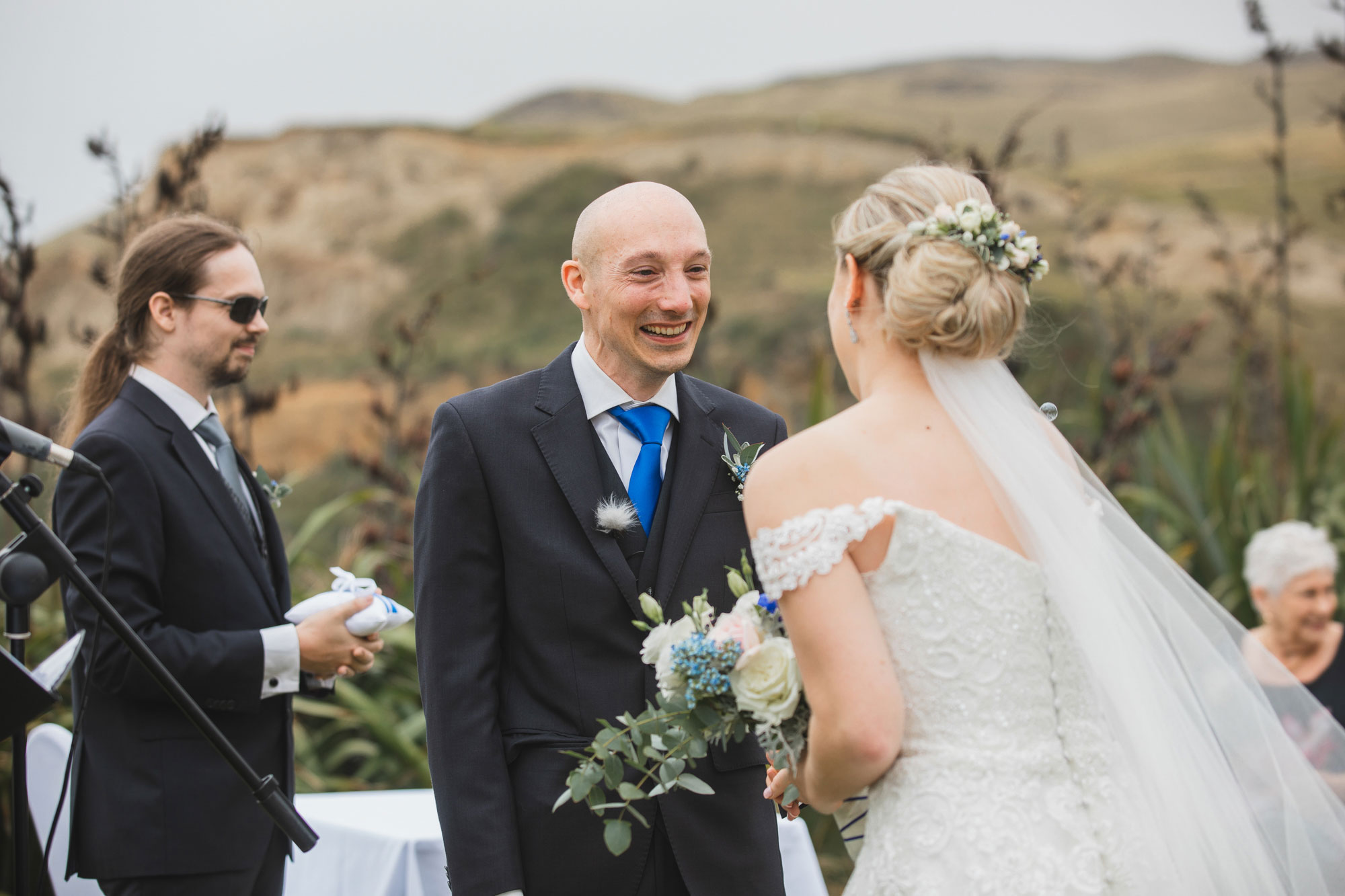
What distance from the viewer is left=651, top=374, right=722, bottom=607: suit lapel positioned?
2127mm

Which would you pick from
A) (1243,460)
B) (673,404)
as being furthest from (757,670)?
(1243,460)

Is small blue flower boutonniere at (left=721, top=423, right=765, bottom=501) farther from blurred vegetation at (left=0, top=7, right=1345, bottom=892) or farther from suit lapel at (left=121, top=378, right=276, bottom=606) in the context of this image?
blurred vegetation at (left=0, top=7, right=1345, bottom=892)

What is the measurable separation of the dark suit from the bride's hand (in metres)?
1.26

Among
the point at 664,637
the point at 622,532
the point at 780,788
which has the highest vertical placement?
the point at 622,532

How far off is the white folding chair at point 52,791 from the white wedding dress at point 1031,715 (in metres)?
2.29

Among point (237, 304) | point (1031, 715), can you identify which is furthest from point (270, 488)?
point (1031, 715)

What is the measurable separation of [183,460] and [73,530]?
291mm

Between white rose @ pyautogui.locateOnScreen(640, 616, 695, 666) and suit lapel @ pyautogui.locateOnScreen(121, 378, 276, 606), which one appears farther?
suit lapel @ pyautogui.locateOnScreen(121, 378, 276, 606)

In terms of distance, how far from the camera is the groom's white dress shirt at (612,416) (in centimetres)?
228

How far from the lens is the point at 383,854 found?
2.81 m

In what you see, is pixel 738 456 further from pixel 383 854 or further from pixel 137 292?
pixel 137 292

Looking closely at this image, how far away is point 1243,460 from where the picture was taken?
6.82m

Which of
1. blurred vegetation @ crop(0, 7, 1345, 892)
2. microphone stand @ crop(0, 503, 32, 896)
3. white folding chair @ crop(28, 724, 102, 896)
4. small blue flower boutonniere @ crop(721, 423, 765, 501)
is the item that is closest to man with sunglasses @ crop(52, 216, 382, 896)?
microphone stand @ crop(0, 503, 32, 896)

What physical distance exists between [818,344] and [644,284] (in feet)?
18.9
